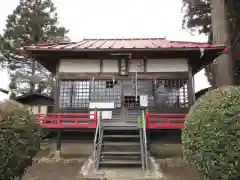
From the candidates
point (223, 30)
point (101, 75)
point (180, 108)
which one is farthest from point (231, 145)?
point (223, 30)

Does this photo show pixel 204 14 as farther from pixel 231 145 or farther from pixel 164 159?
pixel 231 145

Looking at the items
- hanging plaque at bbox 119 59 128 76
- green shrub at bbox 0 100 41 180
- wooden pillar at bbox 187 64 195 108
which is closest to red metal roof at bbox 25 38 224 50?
hanging plaque at bbox 119 59 128 76

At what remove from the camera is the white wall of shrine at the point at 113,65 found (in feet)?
40.5

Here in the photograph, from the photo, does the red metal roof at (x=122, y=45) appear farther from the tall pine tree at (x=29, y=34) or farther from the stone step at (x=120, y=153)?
the tall pine tree at (x=29, y=34)

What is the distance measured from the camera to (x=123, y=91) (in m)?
12.2

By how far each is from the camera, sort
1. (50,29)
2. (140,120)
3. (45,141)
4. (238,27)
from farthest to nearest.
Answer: (50,29) < (238,27) < (45,141) < (140,120)

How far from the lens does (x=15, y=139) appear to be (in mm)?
4820

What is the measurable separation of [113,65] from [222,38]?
7153 mm

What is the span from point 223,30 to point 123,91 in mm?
7619

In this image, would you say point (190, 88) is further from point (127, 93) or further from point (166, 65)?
point (127, 93)

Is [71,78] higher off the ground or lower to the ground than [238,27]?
lower

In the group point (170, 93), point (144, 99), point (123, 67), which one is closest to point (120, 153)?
point (144, 99)

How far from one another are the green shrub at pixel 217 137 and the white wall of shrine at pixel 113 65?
730 centimetres

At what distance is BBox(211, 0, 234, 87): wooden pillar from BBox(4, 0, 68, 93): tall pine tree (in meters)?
16.7
